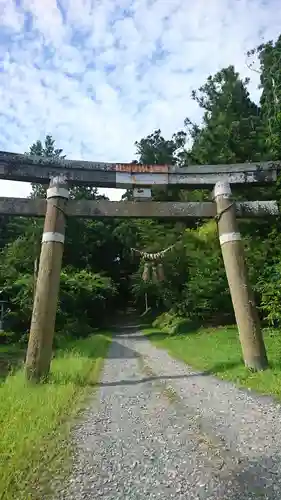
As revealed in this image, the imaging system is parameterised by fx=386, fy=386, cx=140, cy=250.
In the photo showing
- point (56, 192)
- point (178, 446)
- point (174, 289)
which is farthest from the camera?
point (174, 289)

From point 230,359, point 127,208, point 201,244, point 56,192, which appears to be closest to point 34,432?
point 56,192

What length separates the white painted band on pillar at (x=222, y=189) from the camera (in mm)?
10156

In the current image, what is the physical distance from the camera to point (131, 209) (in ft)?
32.9

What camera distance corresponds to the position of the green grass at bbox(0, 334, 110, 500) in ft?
11.2

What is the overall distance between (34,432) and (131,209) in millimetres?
6365

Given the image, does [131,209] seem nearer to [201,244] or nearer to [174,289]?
[201,244]

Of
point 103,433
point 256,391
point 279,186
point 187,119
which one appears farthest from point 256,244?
point 187,119

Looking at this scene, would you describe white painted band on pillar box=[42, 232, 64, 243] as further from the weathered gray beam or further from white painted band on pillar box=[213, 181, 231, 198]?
white painted band on pillar box=[213, 181, 231, 198]

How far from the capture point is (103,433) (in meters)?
5.21

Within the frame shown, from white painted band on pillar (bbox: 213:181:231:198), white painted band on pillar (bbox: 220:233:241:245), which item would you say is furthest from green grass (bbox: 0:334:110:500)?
white painted band on pillar (bbox: 213:181:231:198)

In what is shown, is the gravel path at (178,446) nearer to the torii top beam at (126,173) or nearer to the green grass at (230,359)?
the green grass at (230,359)

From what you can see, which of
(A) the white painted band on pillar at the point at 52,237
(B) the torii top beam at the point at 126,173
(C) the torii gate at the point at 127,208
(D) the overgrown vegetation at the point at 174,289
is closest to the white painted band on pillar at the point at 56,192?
(C) the torii gate at the point at 127,208

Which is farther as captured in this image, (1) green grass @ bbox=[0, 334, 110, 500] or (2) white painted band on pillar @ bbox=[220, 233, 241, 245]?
(2) white painted band on pillar @ bbox=[220, 233, 241, 245]

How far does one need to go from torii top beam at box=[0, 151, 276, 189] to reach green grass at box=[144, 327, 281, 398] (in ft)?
15.1
